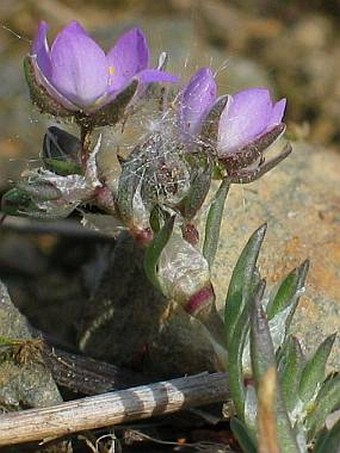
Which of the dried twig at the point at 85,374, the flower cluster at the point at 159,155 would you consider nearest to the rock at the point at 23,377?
the dried twig at the point at 85,374

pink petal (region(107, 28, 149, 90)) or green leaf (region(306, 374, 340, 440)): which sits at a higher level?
pink petal (region(107, 28, 149, 90))

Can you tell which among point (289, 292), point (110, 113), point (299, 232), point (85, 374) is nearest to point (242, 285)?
point (289, 292)

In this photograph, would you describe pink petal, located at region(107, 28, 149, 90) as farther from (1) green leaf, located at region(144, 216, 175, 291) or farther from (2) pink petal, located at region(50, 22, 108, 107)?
(1) green leaf, located at region(144, 216, 175, 291)

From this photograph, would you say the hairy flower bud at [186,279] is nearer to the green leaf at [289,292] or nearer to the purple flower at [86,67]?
the green leaf at [289,292]

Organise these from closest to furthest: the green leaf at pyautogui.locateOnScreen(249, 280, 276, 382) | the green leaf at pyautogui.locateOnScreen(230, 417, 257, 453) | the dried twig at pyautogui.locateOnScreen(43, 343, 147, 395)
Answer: the green leaf at pyautogui.locateOnScreen(249, 280, 276, 382)
the green leaf at pyautogui.locateOnScreen(230, 417, 257, 453)
the dried twig at pyautogui.locateOnScreen(43, 343, 147, 395)

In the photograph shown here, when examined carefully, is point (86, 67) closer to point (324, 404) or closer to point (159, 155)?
point (159, 155)

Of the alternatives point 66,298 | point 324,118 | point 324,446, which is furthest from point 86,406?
point 324,118

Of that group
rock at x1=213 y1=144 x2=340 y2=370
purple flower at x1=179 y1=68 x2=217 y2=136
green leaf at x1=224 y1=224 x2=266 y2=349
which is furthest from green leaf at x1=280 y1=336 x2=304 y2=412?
purple flower at x1=179 y1=68 x2=217 y2=136
